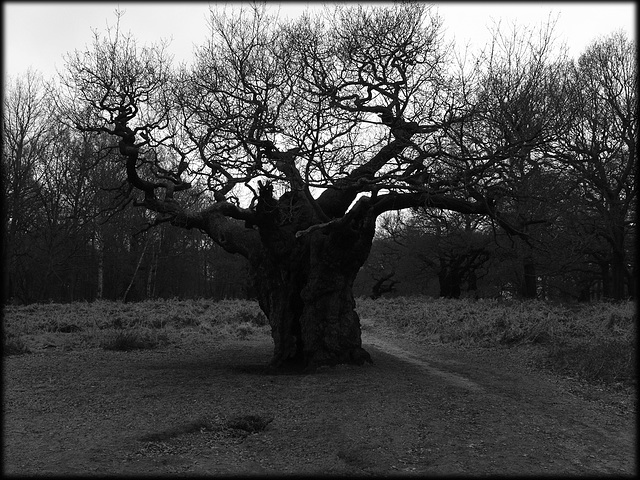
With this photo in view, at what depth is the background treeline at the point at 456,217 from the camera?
10.3 m

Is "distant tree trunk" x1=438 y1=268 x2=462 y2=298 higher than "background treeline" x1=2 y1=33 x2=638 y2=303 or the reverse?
the reverse

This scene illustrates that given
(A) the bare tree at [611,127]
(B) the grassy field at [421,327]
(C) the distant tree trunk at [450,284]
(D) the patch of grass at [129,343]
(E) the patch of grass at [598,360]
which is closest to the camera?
(E) the patch of grass at [598,360]

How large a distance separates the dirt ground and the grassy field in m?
1.44

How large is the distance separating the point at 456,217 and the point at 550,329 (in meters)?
4.18

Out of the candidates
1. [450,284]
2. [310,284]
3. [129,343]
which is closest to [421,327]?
[310,284]

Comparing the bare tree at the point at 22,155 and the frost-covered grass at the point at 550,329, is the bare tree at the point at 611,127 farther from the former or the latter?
the bare tree at the point at 22,155

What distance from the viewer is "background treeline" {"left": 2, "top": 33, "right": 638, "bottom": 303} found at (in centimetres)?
1027

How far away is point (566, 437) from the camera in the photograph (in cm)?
598

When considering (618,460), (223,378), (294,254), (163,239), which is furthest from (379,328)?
(163,239)

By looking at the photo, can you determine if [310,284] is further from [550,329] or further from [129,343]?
[550,329]

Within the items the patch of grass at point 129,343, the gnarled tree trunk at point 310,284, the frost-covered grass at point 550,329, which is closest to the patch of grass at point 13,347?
the patch of grass at point 129,343

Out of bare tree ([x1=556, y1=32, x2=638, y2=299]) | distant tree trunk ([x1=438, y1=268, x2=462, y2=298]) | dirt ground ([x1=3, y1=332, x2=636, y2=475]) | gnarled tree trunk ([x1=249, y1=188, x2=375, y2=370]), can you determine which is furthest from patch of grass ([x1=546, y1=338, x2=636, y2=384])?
distant tree trunk ([x1=438, y1=268, x2=462, y2=298])

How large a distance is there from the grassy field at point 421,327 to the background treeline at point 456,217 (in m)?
2.02

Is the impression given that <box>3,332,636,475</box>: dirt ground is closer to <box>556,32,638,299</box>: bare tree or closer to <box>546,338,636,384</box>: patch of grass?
<box>546,338,636,384</box>: patch of grass
